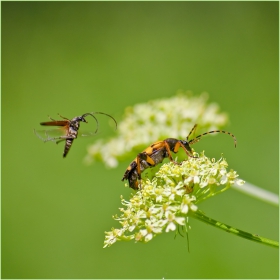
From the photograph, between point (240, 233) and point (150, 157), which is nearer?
point (240, 233)

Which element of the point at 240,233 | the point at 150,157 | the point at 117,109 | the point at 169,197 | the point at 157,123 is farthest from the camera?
the point at 117,109

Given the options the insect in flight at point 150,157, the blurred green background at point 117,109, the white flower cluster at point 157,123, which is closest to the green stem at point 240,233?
the insect in flight at point 150,157

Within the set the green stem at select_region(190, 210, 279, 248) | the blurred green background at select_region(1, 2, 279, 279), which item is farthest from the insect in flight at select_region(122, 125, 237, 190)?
the blurred green background at select_region(1, 2, 279, 279)

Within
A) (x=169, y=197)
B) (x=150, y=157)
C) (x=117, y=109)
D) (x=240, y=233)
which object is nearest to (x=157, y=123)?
(x=150, y=157)

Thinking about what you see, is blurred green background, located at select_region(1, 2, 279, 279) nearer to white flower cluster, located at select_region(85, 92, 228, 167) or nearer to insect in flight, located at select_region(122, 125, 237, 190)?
white flower cluster, located at select_region(85, 92, 228, 167)

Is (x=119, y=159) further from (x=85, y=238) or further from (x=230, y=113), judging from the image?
Answer: (x=230, y=113)

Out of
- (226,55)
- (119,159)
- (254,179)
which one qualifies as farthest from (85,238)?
(226,55)

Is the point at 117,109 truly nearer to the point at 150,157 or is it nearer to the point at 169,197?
the point at 150,157
